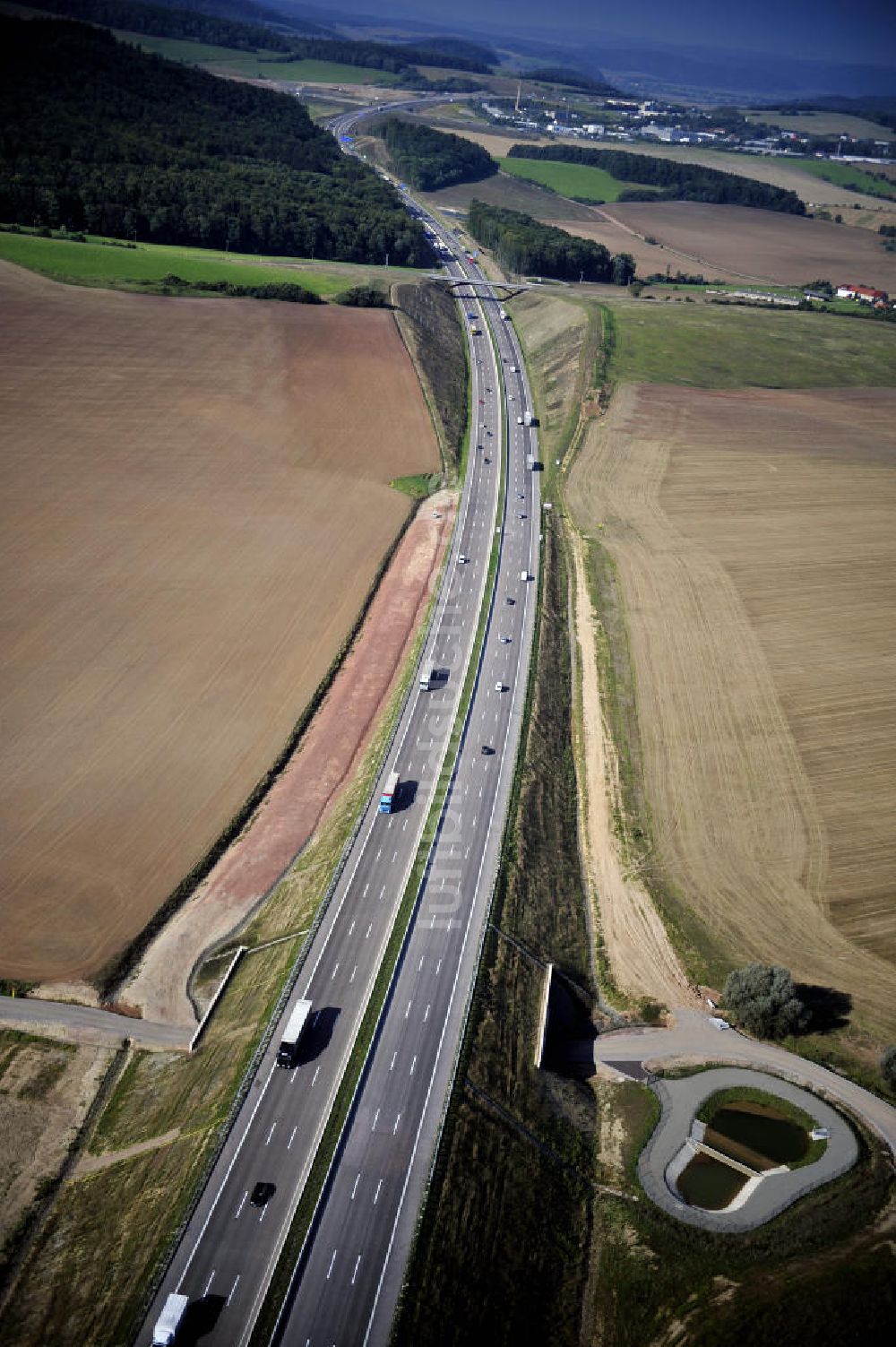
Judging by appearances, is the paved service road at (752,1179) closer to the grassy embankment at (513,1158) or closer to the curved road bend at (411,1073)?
the grassy embankment at (513,1158)

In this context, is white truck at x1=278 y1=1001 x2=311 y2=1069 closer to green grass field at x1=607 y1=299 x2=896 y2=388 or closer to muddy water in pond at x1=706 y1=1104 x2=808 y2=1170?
muddy water in pond at x1=706 y1=1104 x2=808 y2=1170

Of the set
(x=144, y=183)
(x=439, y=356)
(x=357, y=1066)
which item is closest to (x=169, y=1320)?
(x=357, y=1066)

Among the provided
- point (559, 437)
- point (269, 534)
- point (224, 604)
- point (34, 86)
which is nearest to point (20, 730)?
point (224, 604)

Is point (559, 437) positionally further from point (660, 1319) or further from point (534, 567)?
point (660, 1319)

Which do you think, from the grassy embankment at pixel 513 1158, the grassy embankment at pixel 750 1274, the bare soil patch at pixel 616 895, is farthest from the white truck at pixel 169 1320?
the bare soil patch at pixel 616 895

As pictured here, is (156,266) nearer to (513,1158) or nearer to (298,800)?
(298,800)

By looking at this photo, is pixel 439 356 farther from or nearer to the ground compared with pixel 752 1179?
farther from the ground

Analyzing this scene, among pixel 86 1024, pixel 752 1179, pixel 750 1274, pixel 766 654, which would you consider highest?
pixel 766 654
